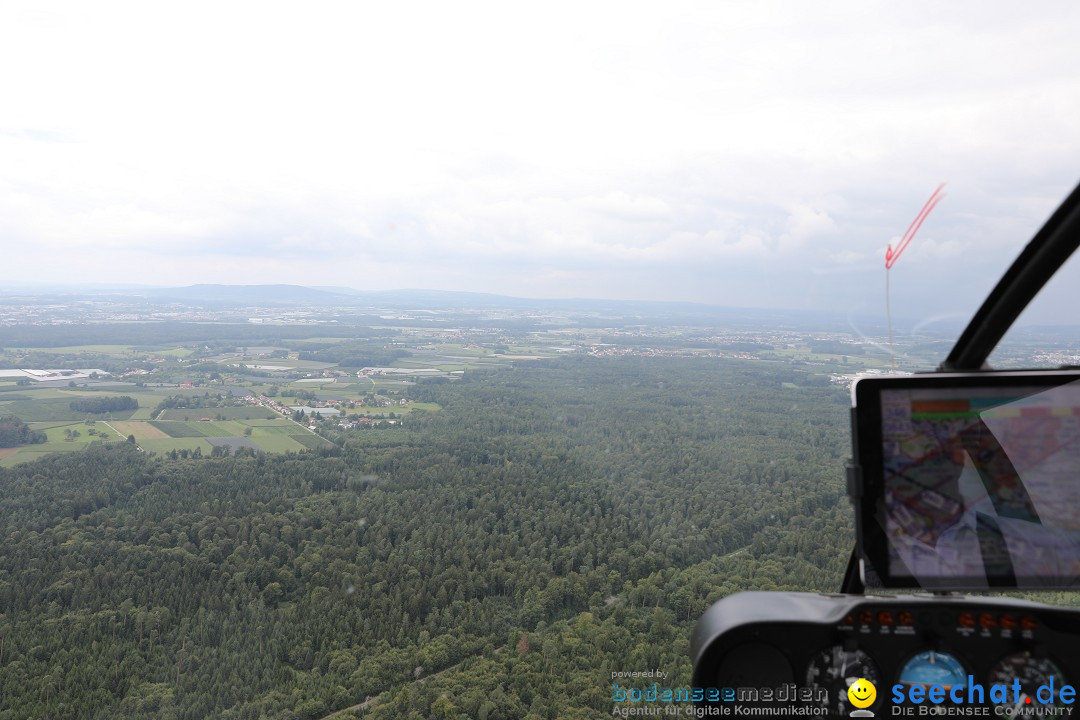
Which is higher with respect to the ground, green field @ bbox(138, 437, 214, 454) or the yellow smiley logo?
the yellow smiley logo

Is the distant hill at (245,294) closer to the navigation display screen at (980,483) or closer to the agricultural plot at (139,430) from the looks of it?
the agricultural plot at (139,430)

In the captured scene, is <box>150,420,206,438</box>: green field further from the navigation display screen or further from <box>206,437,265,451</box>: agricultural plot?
the navigation display screen

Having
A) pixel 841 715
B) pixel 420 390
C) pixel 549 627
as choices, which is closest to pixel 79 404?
pixel 420 390

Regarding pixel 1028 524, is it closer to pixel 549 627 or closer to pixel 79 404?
Result: pixel 549 627

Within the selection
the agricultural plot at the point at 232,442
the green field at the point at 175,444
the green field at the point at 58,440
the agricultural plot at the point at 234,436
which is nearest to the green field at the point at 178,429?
the agricultural plot at the point at 234,436

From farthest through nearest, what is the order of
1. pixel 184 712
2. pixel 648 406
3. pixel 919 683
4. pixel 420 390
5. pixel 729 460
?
pixel 420 390, pixel 648 406, pixel 729 460, pixel 184 712, pixel 919 683

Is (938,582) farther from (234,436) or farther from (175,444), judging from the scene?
(234,436)

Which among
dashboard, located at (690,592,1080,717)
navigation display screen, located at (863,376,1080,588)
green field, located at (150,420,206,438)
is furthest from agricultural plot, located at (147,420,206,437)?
navigation display screen, located at (863,376,1080,588)
